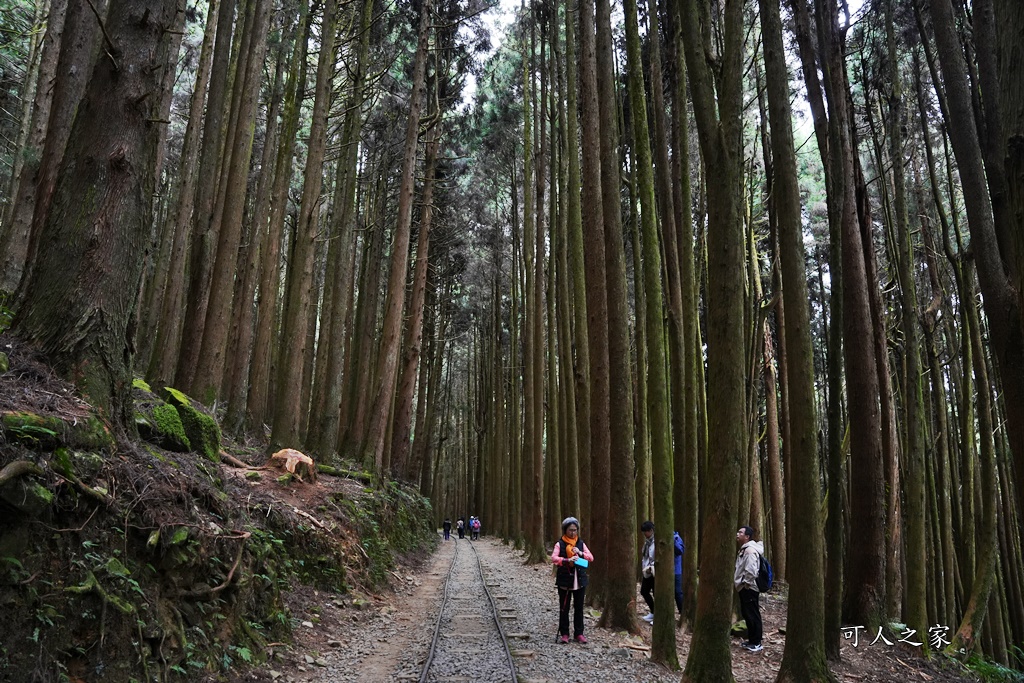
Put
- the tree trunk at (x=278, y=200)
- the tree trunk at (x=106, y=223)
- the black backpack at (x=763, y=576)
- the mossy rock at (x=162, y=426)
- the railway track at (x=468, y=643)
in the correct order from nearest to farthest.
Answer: the tree trunk at (x=106, y=223) < the railway track at (x=468, y=643) < the mossy rock at (x=162, y=426) < the black backpack at (x=763, y=576) < the tree trunk at (x=278, y=200)

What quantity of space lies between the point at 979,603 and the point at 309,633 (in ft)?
28.5

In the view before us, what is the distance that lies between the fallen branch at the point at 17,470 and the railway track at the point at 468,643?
11.8 ft

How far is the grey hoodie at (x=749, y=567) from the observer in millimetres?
7977

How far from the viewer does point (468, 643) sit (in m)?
7.73

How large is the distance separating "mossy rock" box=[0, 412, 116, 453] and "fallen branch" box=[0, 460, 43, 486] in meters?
0.30

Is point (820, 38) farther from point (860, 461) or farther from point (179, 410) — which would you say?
point (179, 410)

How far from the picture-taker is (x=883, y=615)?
8.29 m

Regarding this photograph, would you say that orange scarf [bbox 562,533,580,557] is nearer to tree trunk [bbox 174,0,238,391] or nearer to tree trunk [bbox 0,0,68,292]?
tree trunk [bbox 174,0,238,391]

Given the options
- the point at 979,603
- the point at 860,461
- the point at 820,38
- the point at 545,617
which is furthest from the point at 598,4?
the point at 979,603

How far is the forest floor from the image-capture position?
638cm

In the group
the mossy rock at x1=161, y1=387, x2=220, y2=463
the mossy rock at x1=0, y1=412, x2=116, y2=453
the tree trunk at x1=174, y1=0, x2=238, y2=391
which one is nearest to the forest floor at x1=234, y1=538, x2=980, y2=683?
the mossy rock at x1=161, y1=387, x2=220, y2=463

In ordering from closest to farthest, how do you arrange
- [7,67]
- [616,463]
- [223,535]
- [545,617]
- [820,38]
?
1. [223,535]
2. [820,38]
3. [616,463]
4. [545,617]
5. [7,67]

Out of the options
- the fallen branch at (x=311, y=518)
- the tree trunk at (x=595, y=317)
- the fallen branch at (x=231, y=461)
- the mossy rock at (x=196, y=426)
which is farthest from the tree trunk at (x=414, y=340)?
the mossy rock at (x=196, y=426)

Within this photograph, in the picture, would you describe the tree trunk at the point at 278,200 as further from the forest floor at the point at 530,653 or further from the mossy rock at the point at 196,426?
the forest floor at the point at 530,653
